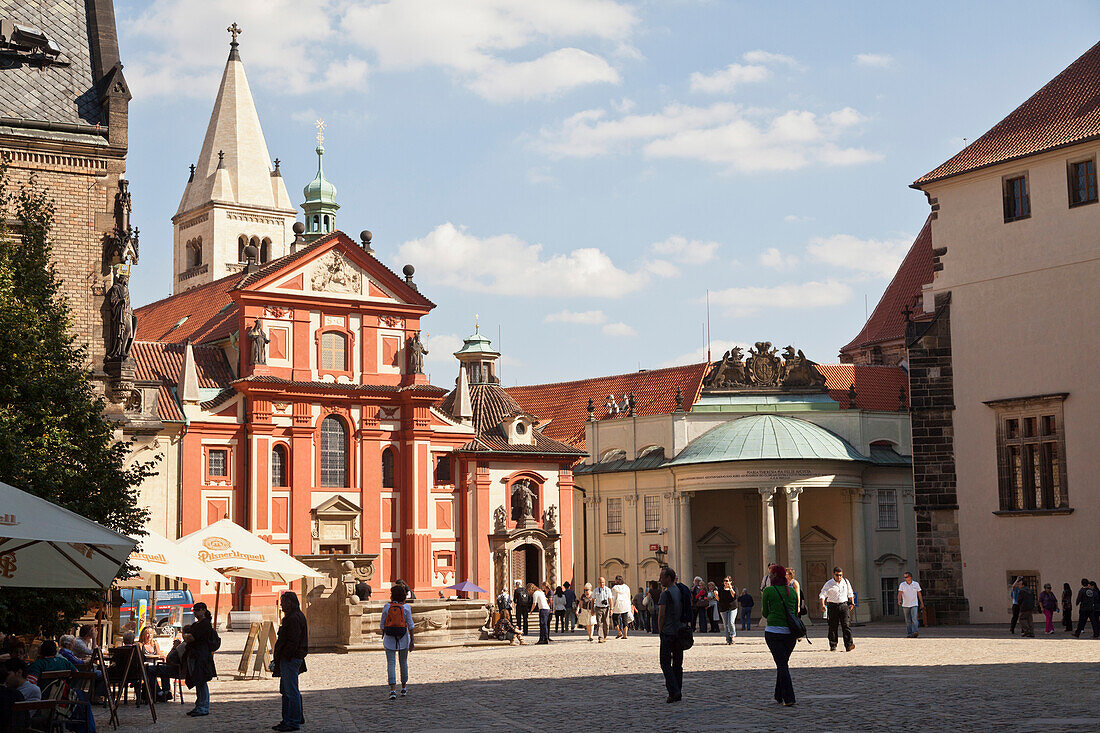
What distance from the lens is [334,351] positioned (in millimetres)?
54625

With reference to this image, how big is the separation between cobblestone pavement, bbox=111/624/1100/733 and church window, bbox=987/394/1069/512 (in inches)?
277

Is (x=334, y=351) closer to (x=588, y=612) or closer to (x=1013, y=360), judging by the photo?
(x=588, y=612)

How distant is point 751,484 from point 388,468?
14.9 meters

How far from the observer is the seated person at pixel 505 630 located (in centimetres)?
3381

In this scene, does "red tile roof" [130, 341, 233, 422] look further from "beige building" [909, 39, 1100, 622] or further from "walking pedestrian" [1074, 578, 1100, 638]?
"walking pedestrian" [1074, 578, 1100, 638]

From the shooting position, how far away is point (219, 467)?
5128 cm

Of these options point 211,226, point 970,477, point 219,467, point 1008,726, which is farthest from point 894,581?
point 211,226

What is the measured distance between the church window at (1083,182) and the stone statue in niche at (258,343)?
100ft

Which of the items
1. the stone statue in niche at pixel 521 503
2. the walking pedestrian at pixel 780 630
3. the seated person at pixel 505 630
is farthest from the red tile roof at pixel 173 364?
the walking pedestrian at pixel 780 630

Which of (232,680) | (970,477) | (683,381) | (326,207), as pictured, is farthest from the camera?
(326,207)

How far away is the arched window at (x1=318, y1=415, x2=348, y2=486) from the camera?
176ft

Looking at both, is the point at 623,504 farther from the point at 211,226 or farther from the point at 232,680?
the point at 211,226

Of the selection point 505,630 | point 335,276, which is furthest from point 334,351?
point 505,630

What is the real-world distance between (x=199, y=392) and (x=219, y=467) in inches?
125
